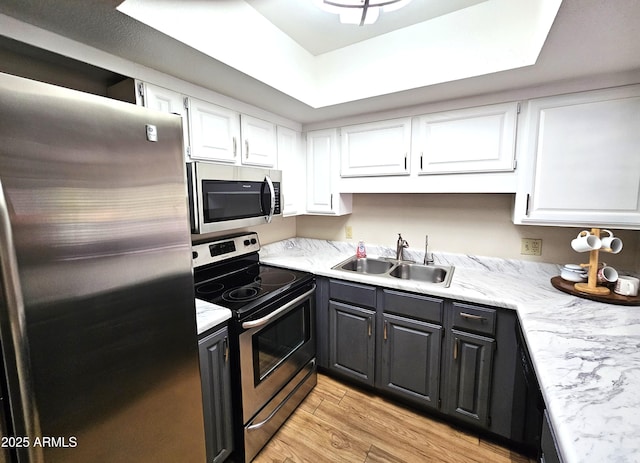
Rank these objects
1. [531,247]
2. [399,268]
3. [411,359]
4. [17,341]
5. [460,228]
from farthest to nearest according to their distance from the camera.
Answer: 1. [399,268]
2. [460,228]
3. [531,247]
4. [411,359]
5. [17,341]

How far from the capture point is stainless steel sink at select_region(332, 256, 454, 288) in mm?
2139

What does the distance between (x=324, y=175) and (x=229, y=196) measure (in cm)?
102

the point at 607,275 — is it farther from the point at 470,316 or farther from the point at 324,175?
the point at 324,175

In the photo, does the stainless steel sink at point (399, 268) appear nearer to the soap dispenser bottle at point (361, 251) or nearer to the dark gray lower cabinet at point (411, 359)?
the soap dispenser bottle at point (361, 251)

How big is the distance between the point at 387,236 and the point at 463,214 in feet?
2.05

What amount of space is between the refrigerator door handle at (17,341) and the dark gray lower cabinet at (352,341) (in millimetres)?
1582

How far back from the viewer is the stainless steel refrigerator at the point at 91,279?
69 centimetres

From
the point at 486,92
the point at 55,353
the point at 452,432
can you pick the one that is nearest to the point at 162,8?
the point at 55,353

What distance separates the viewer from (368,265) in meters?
2.45

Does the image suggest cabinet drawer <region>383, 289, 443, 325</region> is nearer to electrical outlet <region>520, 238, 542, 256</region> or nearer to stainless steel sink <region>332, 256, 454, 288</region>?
stainless steel sink <region>332, 256, 454, 288</region>

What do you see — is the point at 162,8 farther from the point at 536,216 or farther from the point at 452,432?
the point at 452,432

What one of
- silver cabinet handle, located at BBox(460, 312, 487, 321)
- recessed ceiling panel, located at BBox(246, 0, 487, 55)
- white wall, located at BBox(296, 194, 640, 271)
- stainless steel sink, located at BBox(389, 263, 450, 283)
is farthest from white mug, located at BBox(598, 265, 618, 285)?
recessed ceiling panel, located at BBox(246, 0, 487, 55)

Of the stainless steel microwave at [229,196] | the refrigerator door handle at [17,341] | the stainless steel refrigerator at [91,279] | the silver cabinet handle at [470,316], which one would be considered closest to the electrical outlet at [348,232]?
the stainless steel microwave at [229,196]

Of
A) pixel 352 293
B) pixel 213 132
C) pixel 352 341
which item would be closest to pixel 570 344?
pixel 352 293
